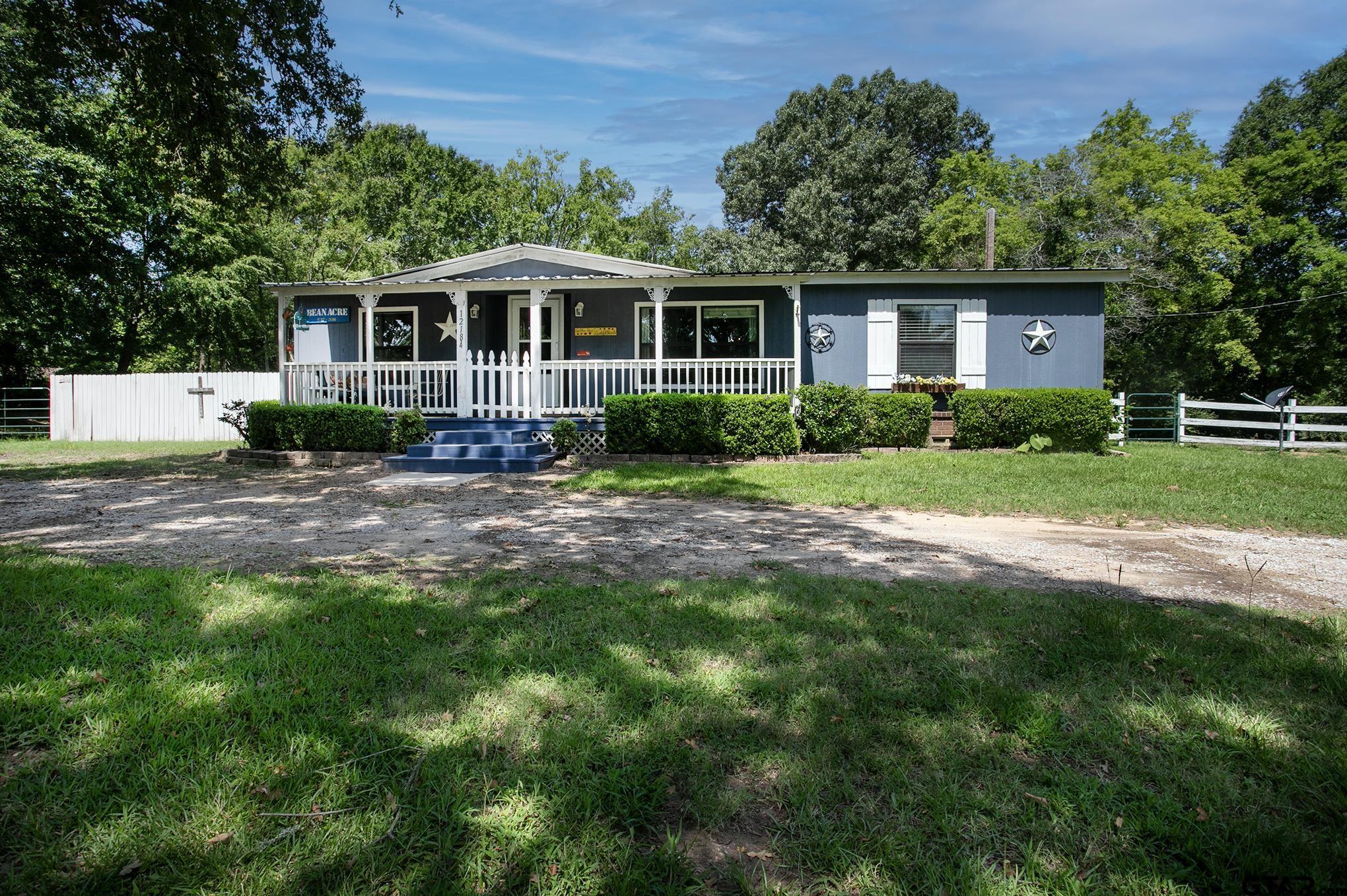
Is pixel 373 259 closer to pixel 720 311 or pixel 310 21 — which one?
pixel 720 311

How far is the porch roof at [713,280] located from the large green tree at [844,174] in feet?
50.3

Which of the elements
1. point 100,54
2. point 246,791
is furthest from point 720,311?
point 246,791

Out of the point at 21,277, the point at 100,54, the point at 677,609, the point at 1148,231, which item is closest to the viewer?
the point at 677,609

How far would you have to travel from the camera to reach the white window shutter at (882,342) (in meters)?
14.0

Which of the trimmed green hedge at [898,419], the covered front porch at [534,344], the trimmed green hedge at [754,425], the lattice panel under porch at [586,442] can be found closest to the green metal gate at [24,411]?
the covered front porch at [534,344]

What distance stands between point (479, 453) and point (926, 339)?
8.70 m

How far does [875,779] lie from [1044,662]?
1.20m

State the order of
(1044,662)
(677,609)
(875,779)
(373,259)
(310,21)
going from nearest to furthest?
(875,779) < (1044,662) < (677,609) < (310,21) < (373,259)

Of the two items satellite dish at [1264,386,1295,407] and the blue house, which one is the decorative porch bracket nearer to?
the blue house

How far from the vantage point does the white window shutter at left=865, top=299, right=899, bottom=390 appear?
1404cm

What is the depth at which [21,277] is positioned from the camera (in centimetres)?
1374

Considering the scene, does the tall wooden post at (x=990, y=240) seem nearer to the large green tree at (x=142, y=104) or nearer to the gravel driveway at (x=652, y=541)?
the gravel driveway at (x=652, y=541)

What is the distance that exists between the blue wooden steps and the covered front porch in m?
0.94

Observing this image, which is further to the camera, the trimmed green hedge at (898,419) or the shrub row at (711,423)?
the trimmed green hedge at (898,419)
